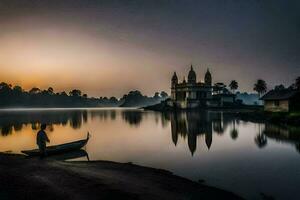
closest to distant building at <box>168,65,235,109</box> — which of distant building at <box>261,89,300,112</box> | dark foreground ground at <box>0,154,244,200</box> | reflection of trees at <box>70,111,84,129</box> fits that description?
reflection of trees at <box>70,111,84,129</box>

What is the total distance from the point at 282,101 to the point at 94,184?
60.6m

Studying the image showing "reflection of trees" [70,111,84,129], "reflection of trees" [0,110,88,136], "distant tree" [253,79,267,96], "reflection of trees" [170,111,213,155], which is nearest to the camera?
"reflection of trees" [170,111,213,155]

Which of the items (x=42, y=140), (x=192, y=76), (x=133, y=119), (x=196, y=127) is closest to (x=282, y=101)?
(x=196, y=127)

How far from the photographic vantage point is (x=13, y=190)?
1334 cm

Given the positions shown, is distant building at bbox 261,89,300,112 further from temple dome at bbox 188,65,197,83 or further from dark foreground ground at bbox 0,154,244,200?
temple dome at bbox 188,65,197,83

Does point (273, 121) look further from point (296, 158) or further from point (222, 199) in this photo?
point (222, 199)

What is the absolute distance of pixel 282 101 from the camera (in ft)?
212

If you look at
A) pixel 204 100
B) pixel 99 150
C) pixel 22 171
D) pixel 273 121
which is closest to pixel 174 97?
pixel 204 100

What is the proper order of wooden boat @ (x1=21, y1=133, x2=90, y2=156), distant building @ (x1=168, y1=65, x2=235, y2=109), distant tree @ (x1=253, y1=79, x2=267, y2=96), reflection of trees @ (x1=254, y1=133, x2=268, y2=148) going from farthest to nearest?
distant building @ (x1=168, y1=65, x2=235, y2=109) → distant tree @ (x1=253, y1=79, x2=267, y2=96) → reflection of trees @ (x1=254, y1=133, x2=268, y2=148) → wooden boat @ (x1=21, y1=133, x2=90, y2=156)

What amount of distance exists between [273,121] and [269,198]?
49.8m

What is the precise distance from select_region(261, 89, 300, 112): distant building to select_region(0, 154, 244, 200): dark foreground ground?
171ft

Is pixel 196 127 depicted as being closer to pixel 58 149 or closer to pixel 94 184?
pixel 58 149

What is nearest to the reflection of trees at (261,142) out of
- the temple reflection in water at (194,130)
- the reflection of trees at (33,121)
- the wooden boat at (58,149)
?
the temple reflection in water at (194,130)

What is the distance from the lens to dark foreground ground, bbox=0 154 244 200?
42.2ft
